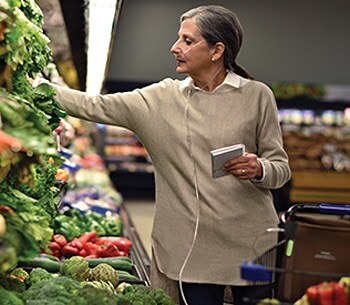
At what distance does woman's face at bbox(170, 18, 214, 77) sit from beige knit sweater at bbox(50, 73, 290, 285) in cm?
10

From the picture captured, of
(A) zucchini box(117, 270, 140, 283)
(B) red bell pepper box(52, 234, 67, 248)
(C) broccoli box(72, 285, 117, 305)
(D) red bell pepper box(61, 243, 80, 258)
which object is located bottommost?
(D) red bell pepper box(61, 243, 80, 258)

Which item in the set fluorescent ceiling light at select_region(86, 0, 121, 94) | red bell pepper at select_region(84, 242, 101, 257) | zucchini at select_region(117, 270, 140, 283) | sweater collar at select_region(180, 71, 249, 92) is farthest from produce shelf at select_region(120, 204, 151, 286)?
fluorescent ceiling light at select_region(86, 0, 121, 94)

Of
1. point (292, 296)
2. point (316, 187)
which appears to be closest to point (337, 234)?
point (292, 296)

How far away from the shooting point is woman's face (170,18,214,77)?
364cm

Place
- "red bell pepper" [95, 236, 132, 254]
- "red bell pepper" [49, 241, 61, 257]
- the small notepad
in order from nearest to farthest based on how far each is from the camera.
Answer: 1. the small notepad
2. "red bell pepper" [49, 241, 61, 257]
3. "red bell pepper" [95, 236, 132, 254]

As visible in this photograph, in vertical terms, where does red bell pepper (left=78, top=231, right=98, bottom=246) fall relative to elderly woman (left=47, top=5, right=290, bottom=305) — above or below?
below

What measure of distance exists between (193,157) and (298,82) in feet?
42.4

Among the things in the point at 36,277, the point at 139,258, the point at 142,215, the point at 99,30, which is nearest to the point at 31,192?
the point at 36,277

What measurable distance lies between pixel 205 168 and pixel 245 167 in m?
0.24

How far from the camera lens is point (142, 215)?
13.7 m

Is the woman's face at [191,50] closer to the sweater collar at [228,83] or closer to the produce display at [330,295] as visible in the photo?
the sweater collar at [228,83]

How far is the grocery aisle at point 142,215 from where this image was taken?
11.0 metres

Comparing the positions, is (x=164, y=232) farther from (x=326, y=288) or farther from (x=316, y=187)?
(x=316, y=187)

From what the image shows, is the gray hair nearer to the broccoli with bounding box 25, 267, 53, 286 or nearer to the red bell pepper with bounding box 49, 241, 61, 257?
the broccoli with bounding box 25, 267, 53, 286
